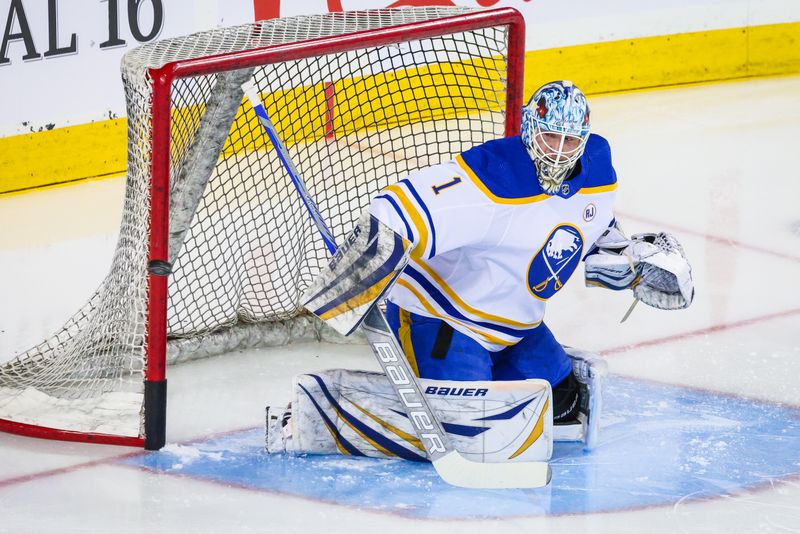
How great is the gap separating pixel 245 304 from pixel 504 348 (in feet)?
3.10

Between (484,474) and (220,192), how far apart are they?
135cm

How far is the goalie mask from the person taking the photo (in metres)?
2.84

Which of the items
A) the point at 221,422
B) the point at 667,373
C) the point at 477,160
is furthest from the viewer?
the point at 667,373

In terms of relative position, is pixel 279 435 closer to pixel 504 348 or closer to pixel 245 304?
pixel 504 348

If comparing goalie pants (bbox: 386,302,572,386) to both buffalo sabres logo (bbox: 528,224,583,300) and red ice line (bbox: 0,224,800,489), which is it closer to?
buffalo sabres logo (bbox: 528,224,583,300)

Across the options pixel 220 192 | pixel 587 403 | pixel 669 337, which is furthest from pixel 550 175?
pixel 220 192

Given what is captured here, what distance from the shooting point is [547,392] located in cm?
298

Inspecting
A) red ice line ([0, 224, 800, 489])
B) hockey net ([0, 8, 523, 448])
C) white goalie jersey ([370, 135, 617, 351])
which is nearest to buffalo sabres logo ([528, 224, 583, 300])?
white goalie jersey ([370, 135, 617, 351])

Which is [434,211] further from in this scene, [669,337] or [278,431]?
[669,337]

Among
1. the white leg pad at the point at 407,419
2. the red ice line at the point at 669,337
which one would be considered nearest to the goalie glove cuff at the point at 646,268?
the white leg pad at the point at 407,419

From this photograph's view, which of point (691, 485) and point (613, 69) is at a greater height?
point (613, 69)

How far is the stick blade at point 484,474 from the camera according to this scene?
9.62ft

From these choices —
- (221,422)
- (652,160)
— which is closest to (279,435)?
(221,422)

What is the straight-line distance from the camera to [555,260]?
2992mm
